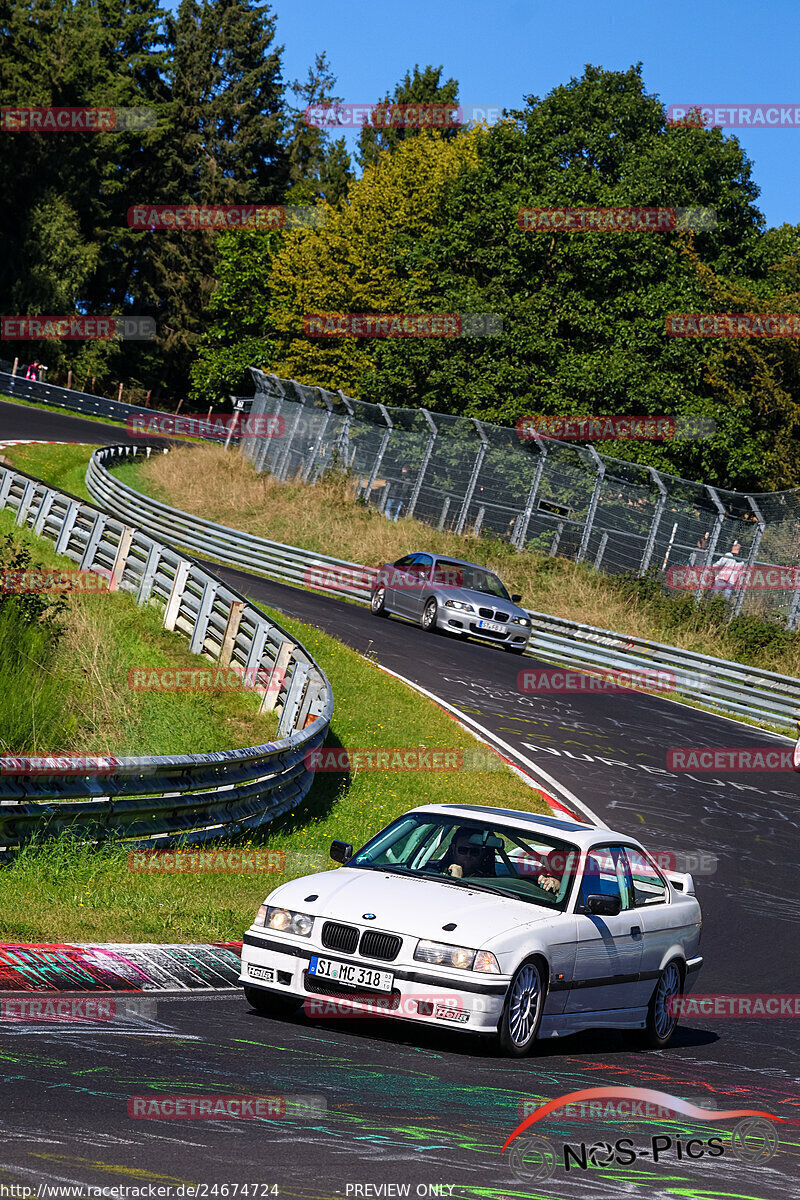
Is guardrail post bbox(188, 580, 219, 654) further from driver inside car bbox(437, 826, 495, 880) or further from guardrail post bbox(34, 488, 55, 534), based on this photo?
driver inside car bbox(437, 826, 495, 880)

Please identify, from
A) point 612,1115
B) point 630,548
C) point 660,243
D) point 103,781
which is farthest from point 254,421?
point 612,1115

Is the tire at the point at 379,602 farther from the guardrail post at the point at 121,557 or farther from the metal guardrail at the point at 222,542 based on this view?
the guardrail post at the point at 121,557

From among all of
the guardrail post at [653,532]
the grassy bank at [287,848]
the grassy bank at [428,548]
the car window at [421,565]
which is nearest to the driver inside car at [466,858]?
the grassy bank at [287,848]

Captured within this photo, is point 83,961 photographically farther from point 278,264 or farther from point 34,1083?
point 278,264

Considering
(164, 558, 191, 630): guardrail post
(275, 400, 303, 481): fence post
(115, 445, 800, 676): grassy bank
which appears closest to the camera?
(164, 558, 191, 630): guardrail post

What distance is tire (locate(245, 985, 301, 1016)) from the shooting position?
25.2ft

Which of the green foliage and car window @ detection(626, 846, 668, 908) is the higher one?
the green foliage

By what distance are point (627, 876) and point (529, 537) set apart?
2506 centimetres

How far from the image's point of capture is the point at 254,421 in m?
45.8

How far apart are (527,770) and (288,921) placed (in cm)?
1085

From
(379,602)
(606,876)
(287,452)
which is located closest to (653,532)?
(379,602)

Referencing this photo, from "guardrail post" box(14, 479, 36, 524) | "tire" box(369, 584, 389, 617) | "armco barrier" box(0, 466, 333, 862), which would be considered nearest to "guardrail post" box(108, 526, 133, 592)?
"armco barrier" box(0, 466, 333, 862)

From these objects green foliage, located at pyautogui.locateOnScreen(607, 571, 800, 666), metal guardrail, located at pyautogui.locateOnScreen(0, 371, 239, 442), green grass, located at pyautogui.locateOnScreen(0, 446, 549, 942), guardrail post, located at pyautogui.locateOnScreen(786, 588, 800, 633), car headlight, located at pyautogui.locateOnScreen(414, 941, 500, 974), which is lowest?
green grass, located at pyautogui.locateOnScreen(0, 446, 549, 942)

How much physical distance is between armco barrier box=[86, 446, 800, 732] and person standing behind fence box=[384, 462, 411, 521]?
452 centimetres
